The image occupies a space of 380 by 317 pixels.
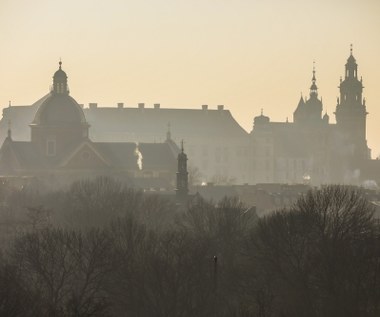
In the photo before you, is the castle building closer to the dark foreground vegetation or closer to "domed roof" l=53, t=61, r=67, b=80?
"domed roof" l=53, t=61, r=67, b=80

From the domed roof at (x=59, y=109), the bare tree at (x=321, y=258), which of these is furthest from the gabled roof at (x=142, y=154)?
the bare tree at (x=321, y=258)

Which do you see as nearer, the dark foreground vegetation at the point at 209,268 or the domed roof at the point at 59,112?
the dark foreground vegetation at the point at 209,268

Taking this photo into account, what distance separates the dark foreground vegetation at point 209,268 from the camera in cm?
7138

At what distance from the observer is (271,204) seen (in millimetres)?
150000

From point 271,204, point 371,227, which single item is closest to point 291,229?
point 371,227

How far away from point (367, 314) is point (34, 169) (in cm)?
10691

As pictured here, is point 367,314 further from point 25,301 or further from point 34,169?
point 34,169

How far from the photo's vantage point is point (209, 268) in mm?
79688

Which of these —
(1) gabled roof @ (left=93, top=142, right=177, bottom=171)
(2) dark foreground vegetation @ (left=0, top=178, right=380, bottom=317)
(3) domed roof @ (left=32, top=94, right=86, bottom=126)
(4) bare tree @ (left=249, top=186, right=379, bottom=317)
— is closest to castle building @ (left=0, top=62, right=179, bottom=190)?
(3) domed roof @ (left=32, top=94, right=86, bottom=126)

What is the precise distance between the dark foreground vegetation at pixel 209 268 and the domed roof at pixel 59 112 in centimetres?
7347

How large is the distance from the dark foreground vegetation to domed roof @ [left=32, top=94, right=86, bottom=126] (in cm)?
7347

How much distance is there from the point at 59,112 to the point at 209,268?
314 feet

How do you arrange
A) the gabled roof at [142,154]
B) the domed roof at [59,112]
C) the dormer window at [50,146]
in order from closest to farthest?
the domed roof at [59,112] → the dormer window at [50,146] → the gabled roof at [142,154]

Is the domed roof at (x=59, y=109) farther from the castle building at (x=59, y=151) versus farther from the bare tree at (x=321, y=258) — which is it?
the bare tree at (x=321, y=258)
